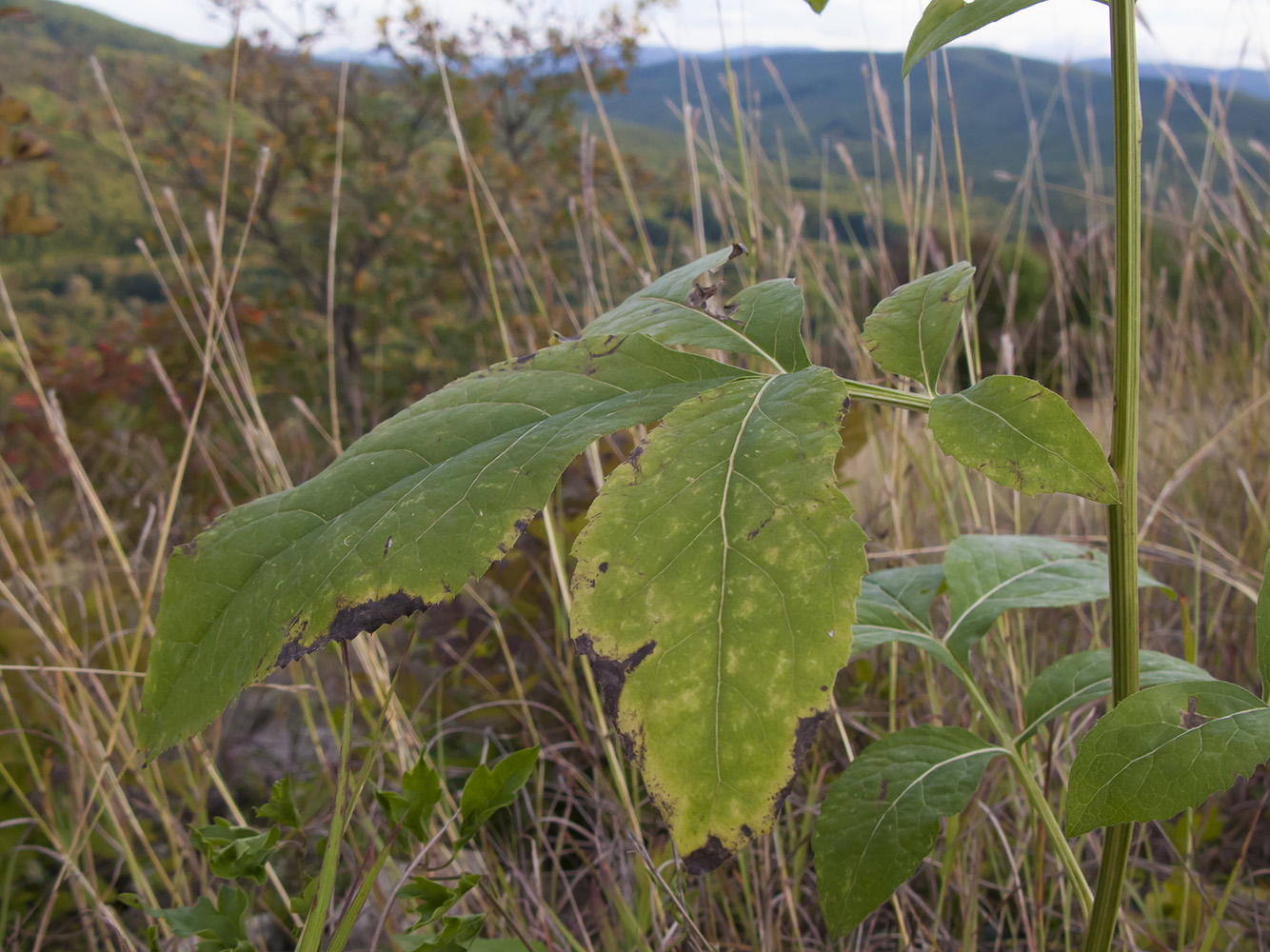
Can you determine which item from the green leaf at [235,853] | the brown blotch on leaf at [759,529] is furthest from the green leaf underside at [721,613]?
the green leaf at [235,853]

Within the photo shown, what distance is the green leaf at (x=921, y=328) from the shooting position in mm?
492

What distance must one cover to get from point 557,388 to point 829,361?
2624 millimetres

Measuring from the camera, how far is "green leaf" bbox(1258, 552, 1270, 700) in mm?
447

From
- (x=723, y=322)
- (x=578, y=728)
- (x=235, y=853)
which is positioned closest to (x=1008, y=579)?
(x=723, y=322)

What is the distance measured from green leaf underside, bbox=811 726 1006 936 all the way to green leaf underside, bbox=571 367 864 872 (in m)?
0.27

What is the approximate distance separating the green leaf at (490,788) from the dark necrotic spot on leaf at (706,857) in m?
0.24

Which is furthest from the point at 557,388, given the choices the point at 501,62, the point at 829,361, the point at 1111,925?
the point at 501,62

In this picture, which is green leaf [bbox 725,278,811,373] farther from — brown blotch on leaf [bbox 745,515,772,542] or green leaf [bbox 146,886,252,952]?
green leaf [bbox 146,886,252,952]

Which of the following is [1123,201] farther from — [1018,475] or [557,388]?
[557,388]

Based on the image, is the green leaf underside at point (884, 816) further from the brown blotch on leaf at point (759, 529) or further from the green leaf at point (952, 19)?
the green leaf at point (952, 19)

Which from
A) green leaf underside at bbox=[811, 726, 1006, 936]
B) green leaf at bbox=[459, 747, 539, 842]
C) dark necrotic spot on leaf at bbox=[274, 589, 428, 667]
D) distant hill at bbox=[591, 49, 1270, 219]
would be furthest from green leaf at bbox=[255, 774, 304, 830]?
distant hill at bbox=[591, 49, 1270, 219]

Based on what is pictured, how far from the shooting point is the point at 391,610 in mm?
375

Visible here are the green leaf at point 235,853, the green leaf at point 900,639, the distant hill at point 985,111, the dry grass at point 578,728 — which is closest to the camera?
the green leaf at point 235,853

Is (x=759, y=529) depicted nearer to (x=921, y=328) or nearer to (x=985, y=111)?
(x=921, y=328)
